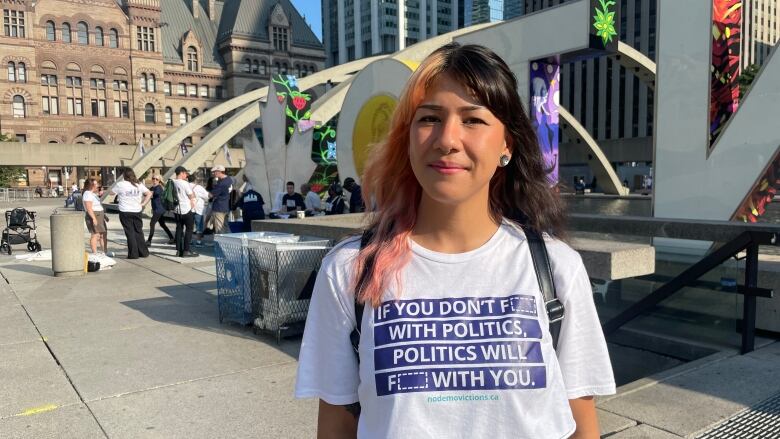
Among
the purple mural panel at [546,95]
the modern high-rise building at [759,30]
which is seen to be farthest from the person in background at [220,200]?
the modern high-rise building at [759,30]

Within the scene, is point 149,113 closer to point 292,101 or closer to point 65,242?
point 292,101

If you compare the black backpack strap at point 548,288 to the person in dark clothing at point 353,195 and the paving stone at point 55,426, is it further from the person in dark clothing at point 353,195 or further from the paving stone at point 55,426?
the person in dark clothing at point 353,195

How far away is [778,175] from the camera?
6.53 metres

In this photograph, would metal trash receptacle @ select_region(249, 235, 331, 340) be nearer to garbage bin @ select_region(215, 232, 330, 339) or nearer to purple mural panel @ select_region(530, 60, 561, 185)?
garbage bin @ select_region(215, 232, 330, 339)

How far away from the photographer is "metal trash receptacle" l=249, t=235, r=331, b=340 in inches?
215

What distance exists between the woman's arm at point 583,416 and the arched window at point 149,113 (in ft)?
248

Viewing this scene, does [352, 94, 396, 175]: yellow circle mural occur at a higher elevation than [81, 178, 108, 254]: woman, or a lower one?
higher

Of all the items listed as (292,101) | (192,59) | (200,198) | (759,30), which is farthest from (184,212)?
(759,30)

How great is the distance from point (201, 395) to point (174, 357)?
1043mm

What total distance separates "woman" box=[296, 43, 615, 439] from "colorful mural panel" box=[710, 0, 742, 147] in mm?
6275

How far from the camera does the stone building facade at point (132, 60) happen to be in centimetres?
6181

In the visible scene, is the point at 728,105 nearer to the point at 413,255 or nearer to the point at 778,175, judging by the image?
the point at 778,175

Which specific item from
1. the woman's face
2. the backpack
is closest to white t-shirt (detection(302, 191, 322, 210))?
the backpack

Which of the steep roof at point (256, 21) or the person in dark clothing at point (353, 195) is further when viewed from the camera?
the steep roof at point (256, 21)
